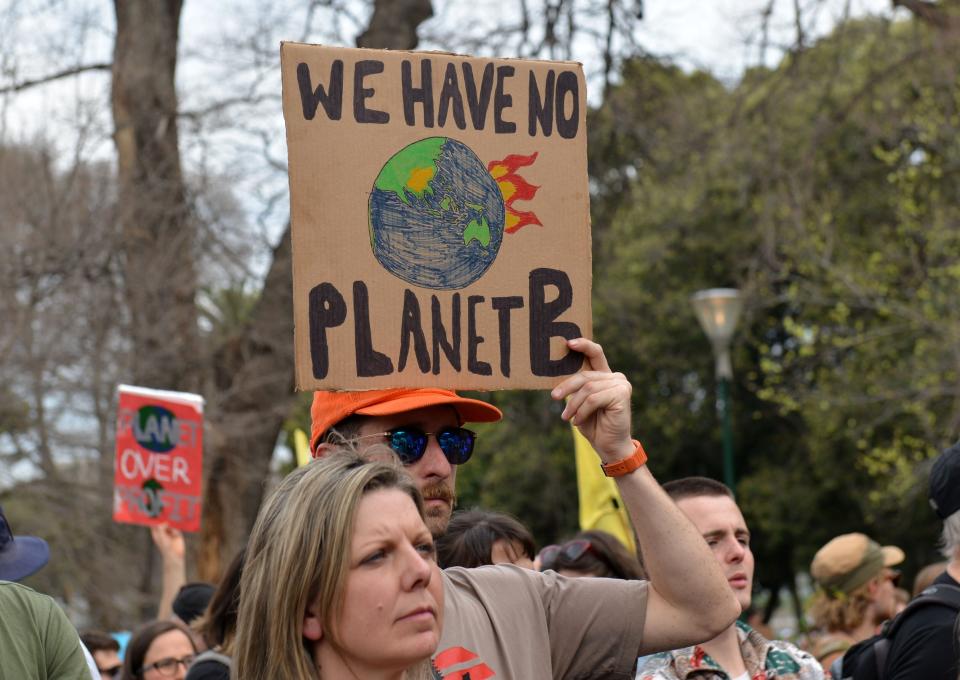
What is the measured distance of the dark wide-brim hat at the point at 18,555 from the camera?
3.93 metres

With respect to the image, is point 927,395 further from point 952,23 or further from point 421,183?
point 421,183

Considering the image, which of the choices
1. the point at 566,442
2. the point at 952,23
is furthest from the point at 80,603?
the point at 952,23

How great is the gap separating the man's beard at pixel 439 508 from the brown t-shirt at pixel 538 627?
0.11 metres

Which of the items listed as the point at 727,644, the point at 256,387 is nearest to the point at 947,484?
the point at 727,644

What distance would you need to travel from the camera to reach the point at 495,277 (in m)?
3.03

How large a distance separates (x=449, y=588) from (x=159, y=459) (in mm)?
4764

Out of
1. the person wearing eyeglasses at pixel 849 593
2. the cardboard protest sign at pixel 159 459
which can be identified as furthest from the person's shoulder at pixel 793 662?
the cardboard protest sign at pixel 159 459

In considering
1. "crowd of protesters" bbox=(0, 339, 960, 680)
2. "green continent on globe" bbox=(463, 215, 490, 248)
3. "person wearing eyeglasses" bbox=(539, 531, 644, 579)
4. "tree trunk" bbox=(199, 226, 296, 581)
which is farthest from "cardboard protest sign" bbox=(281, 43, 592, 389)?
"tree trunk" bbox=(199, 226, 296, 581)

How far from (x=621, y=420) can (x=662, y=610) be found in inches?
15.8

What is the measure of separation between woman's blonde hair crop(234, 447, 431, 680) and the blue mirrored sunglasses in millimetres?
602

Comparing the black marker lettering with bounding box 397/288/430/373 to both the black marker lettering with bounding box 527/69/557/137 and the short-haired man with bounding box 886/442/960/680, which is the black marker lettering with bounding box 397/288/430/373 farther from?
the short-haired man with bounding box 886/442/960/680

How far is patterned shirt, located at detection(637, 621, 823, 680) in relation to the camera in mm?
3859

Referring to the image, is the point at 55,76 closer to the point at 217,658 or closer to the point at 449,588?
the point at 217,658

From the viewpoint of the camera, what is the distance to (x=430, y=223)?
119 inches
